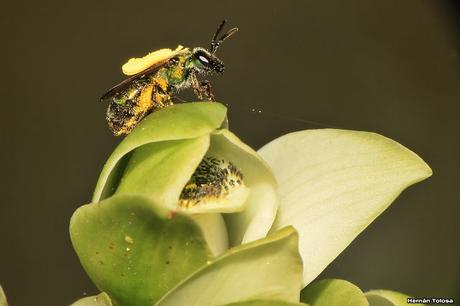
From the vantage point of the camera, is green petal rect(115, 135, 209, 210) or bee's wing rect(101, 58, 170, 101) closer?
green petal rect(115, 135, 209, 210)

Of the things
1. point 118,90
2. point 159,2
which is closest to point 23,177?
point 159,2

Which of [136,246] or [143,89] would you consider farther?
[143,89]

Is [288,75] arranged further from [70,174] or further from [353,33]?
[70,174]

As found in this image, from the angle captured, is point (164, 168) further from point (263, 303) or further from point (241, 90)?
point (241, 90)

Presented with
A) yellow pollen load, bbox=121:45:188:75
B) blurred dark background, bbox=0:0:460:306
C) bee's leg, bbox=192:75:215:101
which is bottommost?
blurred dark background, bbox=0:0:460:306

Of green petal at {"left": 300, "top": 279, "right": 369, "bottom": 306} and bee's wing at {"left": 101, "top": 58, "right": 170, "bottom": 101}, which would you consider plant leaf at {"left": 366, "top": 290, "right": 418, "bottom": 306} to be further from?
bee's wing at {"left": 101, "top": 58, "right": 170, "bottom": 101}

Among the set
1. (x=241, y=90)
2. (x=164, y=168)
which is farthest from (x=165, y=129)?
(x=241, y=90)

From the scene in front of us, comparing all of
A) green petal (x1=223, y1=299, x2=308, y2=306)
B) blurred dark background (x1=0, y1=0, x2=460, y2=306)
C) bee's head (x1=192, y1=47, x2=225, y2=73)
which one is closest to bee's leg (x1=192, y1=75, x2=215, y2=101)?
bee's head (x1=192, y1=47, x2=225, y2=73)
